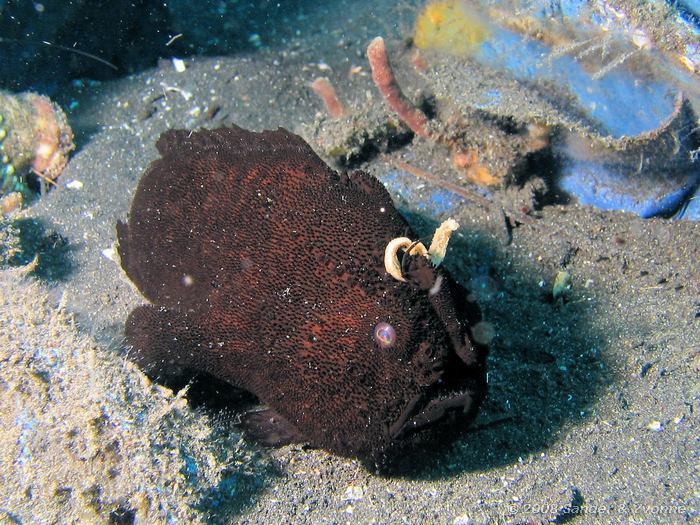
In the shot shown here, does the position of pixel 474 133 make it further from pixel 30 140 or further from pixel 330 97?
pixel 30 140

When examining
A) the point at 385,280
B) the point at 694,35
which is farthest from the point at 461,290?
the point at 694,35

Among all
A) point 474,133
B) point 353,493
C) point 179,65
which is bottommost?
point 353,493

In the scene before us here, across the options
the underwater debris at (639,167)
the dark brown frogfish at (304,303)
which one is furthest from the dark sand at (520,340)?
the dark brown frogfish at (304,303)

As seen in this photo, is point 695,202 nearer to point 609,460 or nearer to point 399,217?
point 609,460

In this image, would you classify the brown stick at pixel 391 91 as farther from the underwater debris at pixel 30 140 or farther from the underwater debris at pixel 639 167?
the underwater debris at pixel 30 140

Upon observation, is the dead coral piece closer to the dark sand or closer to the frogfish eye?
the frogfish eye

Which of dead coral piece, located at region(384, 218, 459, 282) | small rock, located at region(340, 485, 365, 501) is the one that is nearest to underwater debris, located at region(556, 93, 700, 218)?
dead coral piece, located at region(384, 218, 459, 282)

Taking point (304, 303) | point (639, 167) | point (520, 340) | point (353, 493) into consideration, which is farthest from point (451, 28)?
point (353, 493)
